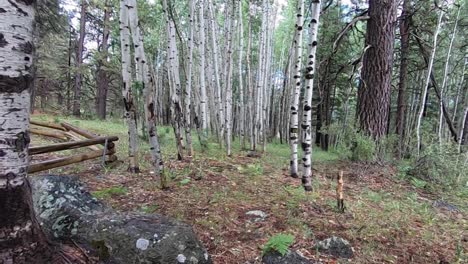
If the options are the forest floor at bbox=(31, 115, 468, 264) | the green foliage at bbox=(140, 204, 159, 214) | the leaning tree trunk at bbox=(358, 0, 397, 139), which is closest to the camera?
the forest floor at bbox=(31, 115, 468, 264)

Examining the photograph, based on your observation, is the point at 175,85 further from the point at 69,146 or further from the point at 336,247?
the point at 336,247

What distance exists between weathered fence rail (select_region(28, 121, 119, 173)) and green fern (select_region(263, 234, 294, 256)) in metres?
3.52

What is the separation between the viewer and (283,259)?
275 cm

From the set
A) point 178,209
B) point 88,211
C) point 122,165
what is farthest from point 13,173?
point 122,165

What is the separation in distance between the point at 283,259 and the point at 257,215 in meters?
0.93

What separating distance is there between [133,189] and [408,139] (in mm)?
6526

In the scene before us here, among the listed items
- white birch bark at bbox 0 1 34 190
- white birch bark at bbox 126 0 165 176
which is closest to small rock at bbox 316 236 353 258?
white birch bark at bbox 126 0 165 176

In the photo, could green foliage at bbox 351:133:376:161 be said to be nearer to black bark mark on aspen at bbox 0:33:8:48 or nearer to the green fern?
the green fern

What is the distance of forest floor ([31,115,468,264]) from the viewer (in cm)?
309

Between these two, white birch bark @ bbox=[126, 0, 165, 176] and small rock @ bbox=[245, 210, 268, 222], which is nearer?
small rock @ bbox=[245, 210, 268, 222]

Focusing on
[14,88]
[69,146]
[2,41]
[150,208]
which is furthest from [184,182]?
[2,41]

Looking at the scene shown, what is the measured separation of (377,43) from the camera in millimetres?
6531

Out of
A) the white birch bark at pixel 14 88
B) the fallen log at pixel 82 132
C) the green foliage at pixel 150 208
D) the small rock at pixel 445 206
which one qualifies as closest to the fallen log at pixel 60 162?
the fallen log at pixel 82 132

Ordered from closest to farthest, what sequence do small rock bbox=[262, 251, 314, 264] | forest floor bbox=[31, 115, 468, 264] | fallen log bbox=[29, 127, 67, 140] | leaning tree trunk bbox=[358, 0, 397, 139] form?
small rock bbox=[262, 251, 314, 264]
forest floor bbox=[31, 115, 468, 264]
leaning tree trunk bbox=[358, 0, 397, 139]
fallen log bbox=[29, 127, 67, 140]
